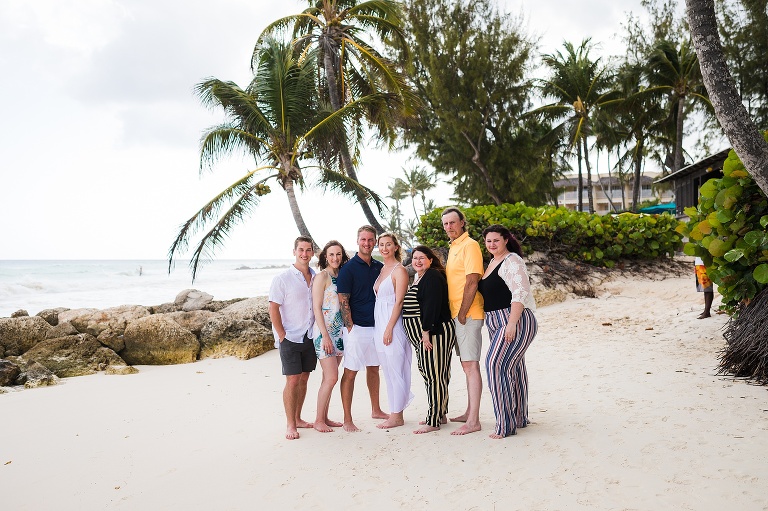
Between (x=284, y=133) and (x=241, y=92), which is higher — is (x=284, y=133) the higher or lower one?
the lower one

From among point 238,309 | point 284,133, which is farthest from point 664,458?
point 284,133

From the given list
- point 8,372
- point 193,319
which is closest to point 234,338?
point 193,319

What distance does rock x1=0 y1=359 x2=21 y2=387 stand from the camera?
7.59m

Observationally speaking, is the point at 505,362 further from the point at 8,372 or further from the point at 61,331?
the point at 61,331

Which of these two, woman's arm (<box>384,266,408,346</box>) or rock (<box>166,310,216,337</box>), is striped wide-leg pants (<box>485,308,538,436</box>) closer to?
woman's arm (<box>384,266,408,346</box>)

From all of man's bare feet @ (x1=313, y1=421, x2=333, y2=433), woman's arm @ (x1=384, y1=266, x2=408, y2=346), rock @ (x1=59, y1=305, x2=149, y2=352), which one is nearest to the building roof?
woman's arm @ (x1=384, y1=266, x2=408, y2=346)

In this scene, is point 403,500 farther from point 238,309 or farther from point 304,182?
point 304,182

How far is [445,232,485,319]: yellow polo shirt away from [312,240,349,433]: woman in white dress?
100 centimetres

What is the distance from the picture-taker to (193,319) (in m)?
10.4

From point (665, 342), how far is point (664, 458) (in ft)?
14.3

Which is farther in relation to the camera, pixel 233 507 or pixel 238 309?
pixel 238 309

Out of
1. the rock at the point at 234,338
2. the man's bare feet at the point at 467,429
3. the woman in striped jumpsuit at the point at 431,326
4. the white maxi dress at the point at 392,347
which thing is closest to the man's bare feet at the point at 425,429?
the woman in striped jumpsuit at the point at 431,326

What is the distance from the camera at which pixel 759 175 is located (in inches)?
172

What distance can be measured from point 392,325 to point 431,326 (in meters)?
0.34
